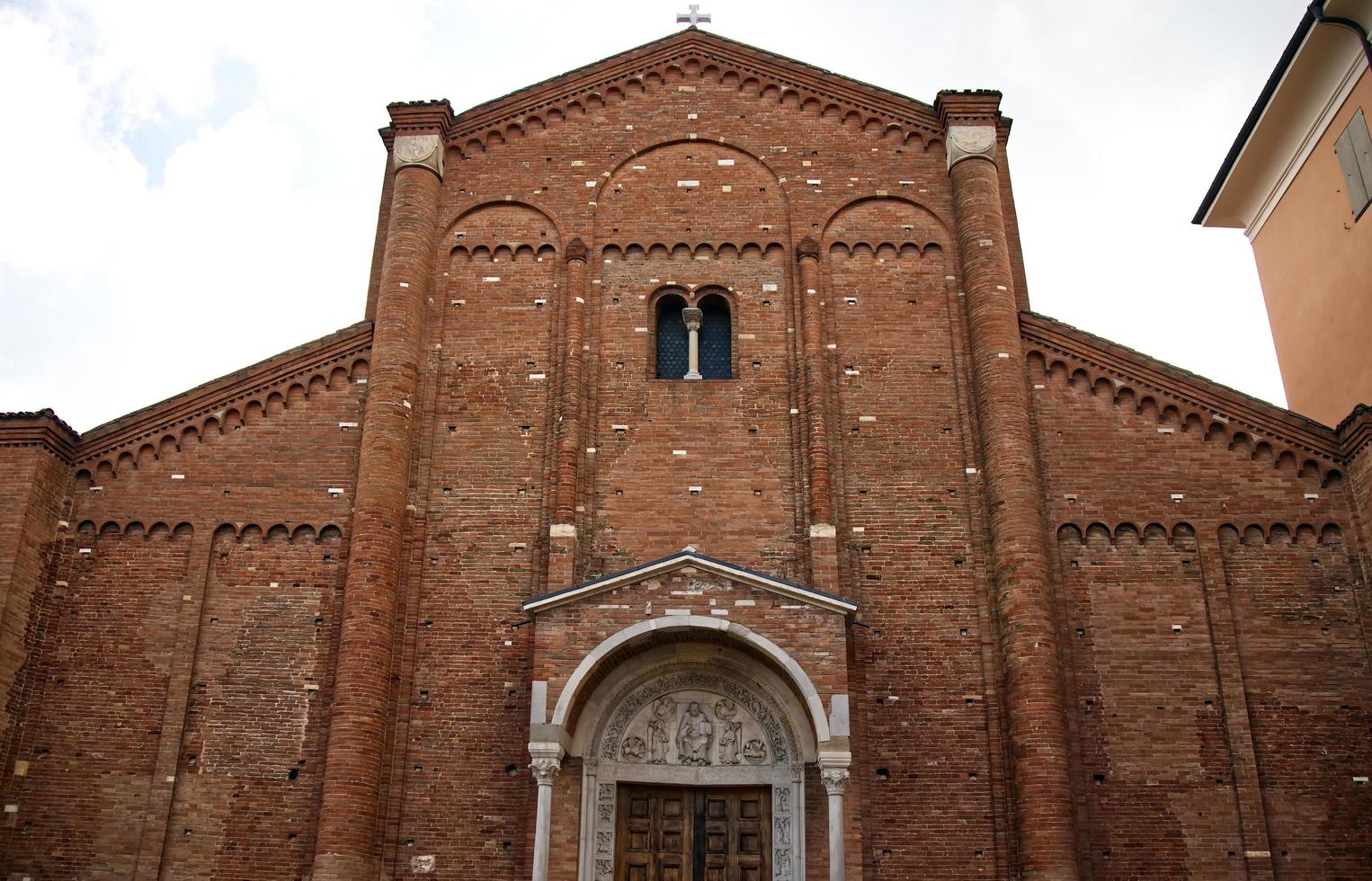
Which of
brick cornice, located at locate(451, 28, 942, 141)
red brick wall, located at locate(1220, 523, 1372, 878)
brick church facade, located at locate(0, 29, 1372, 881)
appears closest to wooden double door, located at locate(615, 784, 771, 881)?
brick church facade, located at locate(0, 29, 1372, 881)

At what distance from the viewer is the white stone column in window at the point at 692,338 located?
16578mm

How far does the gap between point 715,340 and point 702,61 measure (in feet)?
15.0

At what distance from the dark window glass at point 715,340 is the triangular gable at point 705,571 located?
364 cm

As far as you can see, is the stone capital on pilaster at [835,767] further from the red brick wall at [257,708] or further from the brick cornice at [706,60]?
the brick cornice at [706,60]

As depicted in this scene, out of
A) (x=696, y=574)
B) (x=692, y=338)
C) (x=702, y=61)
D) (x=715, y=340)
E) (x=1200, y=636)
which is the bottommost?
(x=1200, y=636)

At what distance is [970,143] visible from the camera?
17500mm

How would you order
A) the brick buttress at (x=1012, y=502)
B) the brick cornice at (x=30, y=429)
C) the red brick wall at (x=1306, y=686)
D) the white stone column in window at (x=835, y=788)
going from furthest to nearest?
the brick cornice at (x=30, y=429)
the red brick wall at (x=1306, y=686)
the brick buttress at (x=1012, y=502)
the white stone column in window at (x=835, y=788)

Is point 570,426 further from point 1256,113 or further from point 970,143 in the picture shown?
point 1256,113

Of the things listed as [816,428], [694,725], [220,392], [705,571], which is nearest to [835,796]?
[694,725]

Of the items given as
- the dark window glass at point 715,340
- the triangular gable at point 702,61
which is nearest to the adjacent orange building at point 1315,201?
the triangular gable at point 702,61

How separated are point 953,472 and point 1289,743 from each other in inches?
189

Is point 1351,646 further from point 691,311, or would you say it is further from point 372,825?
point 372,825

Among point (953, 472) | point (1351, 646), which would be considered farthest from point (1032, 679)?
point (1351, 646)

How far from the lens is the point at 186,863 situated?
45.6 feet
